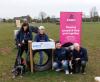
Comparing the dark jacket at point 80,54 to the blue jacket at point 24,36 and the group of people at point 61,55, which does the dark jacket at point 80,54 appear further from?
the blue jacket at point 24,36

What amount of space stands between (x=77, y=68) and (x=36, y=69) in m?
1.34

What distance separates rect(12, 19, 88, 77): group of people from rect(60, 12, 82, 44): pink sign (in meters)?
0.51

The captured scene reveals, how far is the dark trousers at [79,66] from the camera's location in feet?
36.0

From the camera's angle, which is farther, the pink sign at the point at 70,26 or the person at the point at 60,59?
the pink sign at the point at 70,26

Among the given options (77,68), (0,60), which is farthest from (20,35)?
(0,60)

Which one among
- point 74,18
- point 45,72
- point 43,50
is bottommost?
point 45,72

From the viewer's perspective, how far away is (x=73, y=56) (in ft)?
36.3

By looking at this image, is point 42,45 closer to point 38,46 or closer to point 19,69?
point 38,46

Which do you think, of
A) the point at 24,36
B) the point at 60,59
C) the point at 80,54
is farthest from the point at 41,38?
the point at 80,54

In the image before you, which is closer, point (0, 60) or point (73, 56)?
point (73, 56)

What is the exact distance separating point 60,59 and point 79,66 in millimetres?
648

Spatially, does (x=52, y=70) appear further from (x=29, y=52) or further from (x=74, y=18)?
(x=74, y=18)

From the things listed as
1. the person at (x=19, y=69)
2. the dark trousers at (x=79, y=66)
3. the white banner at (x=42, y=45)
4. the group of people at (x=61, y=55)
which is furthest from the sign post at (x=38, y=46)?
the dark trousers at (x=79, y=66)

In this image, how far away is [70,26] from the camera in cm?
1171
